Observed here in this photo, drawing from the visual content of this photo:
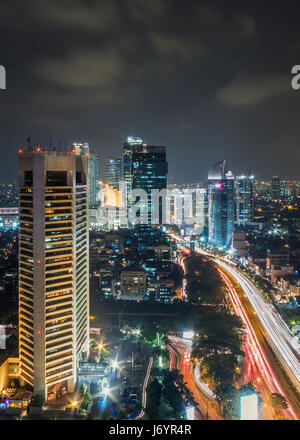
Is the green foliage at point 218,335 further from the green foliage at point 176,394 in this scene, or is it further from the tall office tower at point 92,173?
the tall office tower at point 92,173

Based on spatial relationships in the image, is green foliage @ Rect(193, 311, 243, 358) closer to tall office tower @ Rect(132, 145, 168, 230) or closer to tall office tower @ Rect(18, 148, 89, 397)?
tall office tower @ Rect(18, 148, 89, 397)

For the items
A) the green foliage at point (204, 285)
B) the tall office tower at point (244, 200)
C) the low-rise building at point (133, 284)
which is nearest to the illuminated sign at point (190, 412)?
the green foliage at point (204, 285)

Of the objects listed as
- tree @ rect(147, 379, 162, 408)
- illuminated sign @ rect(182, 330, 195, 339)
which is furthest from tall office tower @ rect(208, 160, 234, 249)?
tree @ rect(147, 379, 162, 408)

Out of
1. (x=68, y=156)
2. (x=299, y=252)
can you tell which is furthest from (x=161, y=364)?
(x=299, y=252)

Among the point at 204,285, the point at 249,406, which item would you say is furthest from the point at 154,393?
the point at 204,285

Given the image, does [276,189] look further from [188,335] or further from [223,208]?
[188,335]
